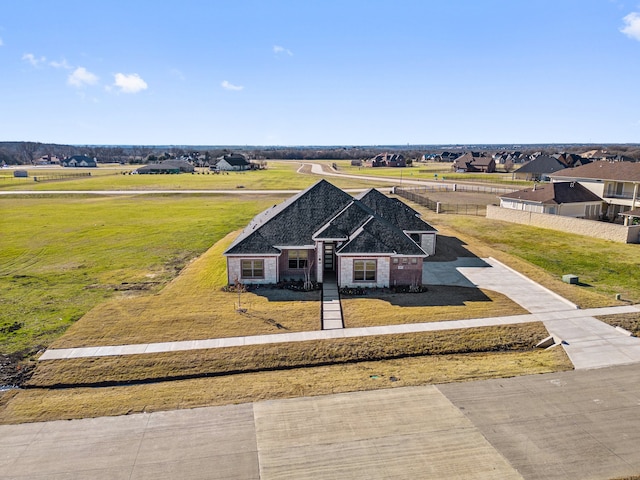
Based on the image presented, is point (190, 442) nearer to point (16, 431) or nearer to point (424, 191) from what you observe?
point (16, 431)

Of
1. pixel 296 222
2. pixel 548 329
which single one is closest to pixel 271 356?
pixel 296 222

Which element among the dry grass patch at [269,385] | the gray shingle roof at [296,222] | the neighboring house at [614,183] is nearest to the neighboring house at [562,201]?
the neighboring house at [614,183]

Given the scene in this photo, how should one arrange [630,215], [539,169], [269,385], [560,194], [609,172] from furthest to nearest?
[539,169], [609,172], [560,194], [630,215], [269,385]

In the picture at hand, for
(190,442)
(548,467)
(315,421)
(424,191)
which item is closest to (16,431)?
(190,442)

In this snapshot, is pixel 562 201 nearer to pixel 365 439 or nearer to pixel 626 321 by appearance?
pixel 626 321

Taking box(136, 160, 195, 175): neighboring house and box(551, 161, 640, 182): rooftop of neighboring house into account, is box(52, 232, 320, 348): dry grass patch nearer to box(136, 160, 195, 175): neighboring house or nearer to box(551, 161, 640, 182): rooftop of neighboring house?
box(551, 161, 640, 182): rooftop of neighboring house

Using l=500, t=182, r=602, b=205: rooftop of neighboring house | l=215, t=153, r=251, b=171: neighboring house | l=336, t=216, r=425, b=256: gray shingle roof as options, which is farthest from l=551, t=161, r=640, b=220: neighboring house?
l=215, t=153, r=251, b=171: neighboring house
